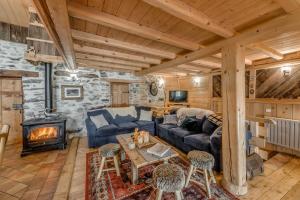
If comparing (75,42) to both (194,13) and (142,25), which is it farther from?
(194,13)

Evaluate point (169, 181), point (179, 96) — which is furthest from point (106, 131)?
point (179, 96)

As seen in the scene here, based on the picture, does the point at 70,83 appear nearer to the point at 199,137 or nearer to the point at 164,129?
the point at 164,129

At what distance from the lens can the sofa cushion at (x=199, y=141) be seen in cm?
281

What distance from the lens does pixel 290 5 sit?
1.31 metres

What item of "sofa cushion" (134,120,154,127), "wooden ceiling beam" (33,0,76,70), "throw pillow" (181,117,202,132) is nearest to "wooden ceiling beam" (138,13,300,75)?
"throw pillow" (181,117,202,132)

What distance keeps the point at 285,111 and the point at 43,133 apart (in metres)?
5.81

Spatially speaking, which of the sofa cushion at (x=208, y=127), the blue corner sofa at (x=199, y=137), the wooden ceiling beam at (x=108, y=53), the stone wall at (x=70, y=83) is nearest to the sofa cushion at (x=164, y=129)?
the blue corner sofa at (x=199, y=137)

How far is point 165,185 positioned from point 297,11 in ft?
7.13

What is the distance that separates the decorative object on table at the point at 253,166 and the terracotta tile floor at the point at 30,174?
3000 mm

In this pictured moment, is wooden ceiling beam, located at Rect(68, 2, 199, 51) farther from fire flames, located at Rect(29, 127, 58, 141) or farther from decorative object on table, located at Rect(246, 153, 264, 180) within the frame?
fire flames, located at Rect(29, 127, 58, 141)

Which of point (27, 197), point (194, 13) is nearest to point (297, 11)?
point (194, 13)

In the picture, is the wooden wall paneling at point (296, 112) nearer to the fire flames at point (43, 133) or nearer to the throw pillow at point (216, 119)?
the throw pillow at point (216, 119)

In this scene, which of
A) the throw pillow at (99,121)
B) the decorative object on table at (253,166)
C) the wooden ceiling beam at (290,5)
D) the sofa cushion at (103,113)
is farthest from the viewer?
the sofa cushion at (103,113)

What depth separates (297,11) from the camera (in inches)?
54.6
